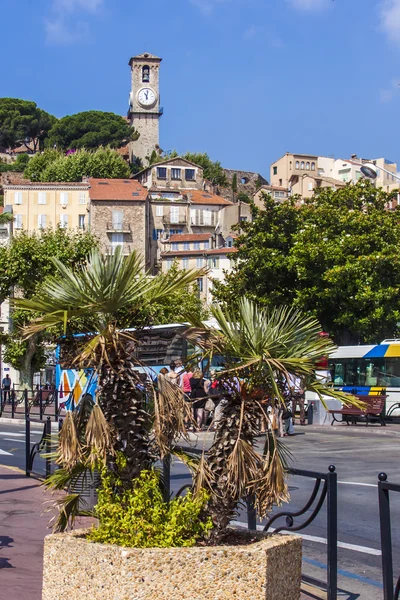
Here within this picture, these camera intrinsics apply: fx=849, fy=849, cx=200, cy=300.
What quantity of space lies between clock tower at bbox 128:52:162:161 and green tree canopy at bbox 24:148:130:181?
2703 cm

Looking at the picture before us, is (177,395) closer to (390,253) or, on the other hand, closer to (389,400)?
(389,400)

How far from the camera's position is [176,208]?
102 m

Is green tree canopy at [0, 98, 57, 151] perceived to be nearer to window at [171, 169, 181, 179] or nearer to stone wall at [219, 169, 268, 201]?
stone wall at [219, 169, 268, 201]

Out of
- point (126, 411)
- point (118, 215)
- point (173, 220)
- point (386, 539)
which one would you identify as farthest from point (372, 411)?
point (173, 220)

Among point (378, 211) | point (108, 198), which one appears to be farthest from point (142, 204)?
point (378, 211)

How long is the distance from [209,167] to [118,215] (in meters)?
37.9

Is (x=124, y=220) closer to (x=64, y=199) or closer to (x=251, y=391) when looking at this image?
(x=64, y=199)

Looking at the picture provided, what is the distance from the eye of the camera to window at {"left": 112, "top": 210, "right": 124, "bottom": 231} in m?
93.9

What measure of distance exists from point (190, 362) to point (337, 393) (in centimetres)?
105

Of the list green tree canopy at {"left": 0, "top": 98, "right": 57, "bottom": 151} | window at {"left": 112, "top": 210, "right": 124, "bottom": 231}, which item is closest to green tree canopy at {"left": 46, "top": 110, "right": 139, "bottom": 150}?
green tree canopy at {"left": 0, "top": 98, "right": 57, "bottom": 151}

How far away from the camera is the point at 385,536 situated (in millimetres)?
5156

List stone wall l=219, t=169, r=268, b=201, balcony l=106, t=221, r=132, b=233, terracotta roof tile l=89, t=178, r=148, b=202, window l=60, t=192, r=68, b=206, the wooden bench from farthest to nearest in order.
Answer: stone wall l=219, t=169, r=268, b=201 < window l=60, t=192, r=68, b=206 < terracotta roof tile l=89, t=178, r=148, b=202 < balcony l=106, t=221, r=132, b=233 < the wooden bench

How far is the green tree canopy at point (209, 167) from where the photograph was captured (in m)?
126

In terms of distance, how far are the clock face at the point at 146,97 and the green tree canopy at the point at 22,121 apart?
624 inches
